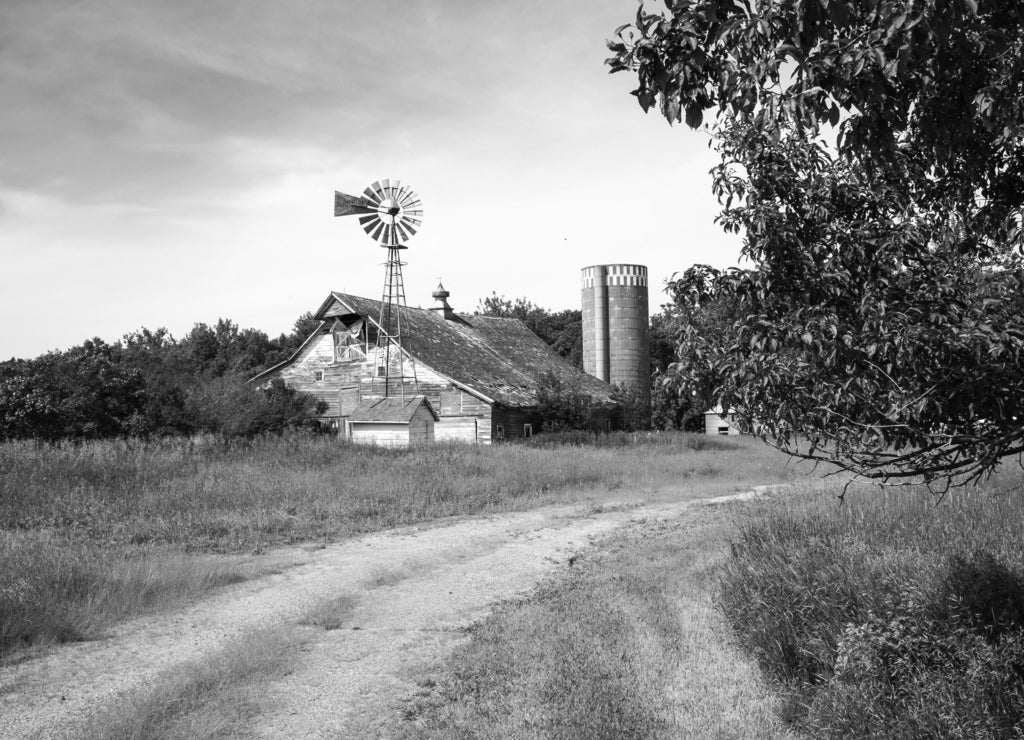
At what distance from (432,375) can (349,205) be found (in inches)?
305

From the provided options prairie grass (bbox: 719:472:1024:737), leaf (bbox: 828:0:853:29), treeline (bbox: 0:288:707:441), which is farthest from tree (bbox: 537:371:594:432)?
leaf (bbox: 828:0:853:29)

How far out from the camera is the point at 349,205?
32.7 m

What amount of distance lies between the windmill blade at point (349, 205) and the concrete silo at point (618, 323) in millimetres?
15070

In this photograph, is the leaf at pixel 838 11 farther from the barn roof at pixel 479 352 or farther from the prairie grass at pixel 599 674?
the barn roof at pixel 479 352

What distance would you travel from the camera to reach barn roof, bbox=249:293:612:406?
32875 mm

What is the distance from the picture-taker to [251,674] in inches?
247

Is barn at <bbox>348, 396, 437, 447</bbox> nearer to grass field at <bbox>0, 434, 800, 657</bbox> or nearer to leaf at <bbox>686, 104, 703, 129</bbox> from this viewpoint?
grass field at <bbox>0, 434, 800, 657</bbox>

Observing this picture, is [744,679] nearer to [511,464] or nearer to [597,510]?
[597,510]

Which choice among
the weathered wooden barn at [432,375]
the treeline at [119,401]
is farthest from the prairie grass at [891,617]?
the weathered wooden barn at [432,375]

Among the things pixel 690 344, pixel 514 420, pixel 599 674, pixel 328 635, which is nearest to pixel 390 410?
pixel 514 420

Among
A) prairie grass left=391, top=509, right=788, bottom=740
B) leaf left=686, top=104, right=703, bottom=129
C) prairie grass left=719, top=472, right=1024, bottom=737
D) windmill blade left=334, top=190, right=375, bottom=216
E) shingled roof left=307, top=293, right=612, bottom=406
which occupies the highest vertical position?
windmill blade left=334, top=190, right=375, bottom=216

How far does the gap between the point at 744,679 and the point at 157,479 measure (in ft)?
42.4

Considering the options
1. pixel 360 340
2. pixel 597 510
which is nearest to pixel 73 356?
pixel 360 340

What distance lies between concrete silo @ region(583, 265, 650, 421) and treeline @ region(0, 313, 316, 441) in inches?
681
